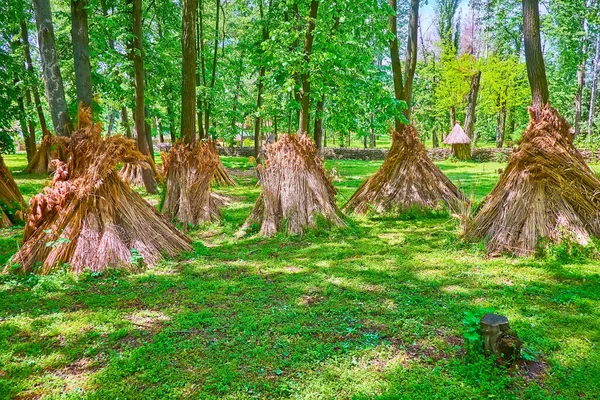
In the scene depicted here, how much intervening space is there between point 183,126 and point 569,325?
5.95 m

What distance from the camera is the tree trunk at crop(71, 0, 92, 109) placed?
486cm

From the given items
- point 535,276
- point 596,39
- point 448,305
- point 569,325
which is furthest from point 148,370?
point 596,39

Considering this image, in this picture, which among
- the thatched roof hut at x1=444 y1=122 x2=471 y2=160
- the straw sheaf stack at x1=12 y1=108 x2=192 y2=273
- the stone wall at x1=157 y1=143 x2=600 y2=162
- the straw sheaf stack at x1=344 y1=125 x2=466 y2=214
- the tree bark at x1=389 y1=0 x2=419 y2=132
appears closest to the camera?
the straw sheaf stack at x1=12 y1=108 x2=192 y2=273

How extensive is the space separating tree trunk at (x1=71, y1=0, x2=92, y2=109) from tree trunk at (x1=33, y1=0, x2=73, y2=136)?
0.27 m

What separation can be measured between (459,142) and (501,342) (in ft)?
62.6

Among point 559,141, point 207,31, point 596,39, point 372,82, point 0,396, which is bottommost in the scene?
point 0,396

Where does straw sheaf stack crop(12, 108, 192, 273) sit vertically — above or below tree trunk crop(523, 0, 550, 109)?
below

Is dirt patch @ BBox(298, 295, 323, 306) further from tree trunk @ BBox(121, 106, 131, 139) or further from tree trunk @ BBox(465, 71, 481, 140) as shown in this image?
tree trunk @ BBox(465, 71, 481, 140)

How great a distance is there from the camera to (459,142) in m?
19.6

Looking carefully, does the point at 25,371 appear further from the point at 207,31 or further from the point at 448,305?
the point at 207,31

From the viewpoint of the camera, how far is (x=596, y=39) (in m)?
21.5

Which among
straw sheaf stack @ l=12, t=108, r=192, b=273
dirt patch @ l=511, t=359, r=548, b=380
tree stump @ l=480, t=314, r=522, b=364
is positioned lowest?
dirt patch @ l=511, t=359, r=548, b=380

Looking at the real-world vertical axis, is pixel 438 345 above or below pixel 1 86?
below

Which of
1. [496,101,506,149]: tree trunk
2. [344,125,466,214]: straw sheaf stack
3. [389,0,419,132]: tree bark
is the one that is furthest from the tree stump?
[496,101,506,149]: tree trunk
